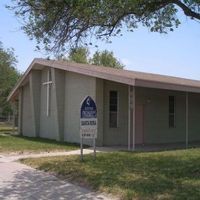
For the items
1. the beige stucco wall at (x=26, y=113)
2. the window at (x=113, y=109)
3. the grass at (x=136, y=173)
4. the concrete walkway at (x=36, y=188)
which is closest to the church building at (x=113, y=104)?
the window at (x=113, y=109)

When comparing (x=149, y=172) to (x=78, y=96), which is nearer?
(x=149, y=172)

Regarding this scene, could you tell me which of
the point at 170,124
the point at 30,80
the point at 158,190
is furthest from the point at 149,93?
the point at 158,190

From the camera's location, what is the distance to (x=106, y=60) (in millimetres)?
64812

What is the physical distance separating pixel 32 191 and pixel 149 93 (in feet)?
48.1

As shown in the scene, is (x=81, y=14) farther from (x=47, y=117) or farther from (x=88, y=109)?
(x=47, y=117)

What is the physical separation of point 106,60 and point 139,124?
41.6m

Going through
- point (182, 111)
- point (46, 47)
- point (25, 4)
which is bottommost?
point (182, 111)

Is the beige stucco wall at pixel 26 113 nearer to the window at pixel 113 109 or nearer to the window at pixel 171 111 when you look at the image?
the window at pixel 113 109

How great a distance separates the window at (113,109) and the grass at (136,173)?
5647 mm

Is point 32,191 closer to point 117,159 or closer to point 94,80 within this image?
point 117,159

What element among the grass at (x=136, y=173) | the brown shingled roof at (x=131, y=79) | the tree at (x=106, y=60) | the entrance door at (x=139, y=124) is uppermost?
the tree at (x=106, y=60)

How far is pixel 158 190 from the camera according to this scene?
9914 mm

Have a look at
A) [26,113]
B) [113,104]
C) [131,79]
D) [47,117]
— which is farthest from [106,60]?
[131,79]

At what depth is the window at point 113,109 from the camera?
22.9m
